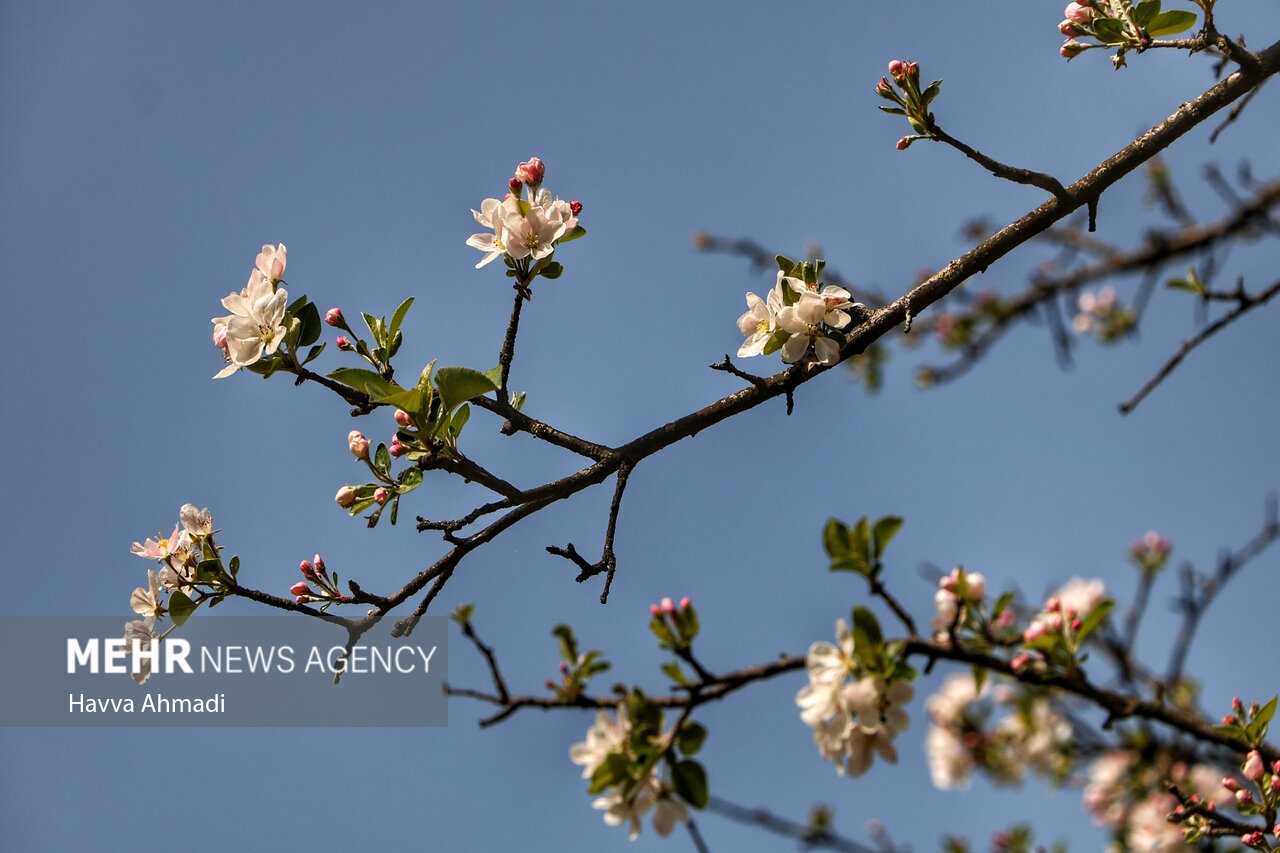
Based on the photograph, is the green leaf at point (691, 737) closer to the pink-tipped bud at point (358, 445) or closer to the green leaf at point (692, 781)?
the green leaf at point (692, 781)

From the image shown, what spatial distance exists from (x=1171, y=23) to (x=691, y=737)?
2095 mm

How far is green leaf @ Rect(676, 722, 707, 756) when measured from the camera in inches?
68.6

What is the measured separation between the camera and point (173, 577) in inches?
97.0

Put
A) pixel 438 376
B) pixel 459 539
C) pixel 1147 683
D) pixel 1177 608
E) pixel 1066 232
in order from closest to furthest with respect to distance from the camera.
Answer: pixel 438 376 < pixel 459 539 < pixel 1177 608 < pixel 1147 683 < pixel 1066 232

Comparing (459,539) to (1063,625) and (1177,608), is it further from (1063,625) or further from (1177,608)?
(1177,608)

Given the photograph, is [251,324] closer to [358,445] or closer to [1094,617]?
[358,445]

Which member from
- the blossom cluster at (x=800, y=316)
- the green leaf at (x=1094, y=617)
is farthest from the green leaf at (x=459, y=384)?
the green leaf at (x=1094, y=617)

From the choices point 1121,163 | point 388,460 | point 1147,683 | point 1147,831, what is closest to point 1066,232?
point 1147,683

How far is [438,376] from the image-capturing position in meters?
2.11

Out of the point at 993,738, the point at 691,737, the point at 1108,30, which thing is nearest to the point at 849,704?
the point at 691,737

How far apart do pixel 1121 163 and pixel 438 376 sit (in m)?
1.69

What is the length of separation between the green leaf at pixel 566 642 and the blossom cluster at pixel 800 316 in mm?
789

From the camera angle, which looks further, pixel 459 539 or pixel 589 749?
pixel 459 539

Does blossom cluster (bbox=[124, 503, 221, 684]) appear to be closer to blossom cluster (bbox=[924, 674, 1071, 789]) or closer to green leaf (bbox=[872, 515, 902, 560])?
green leaf (bbox=[872, 515, 902, 560])
